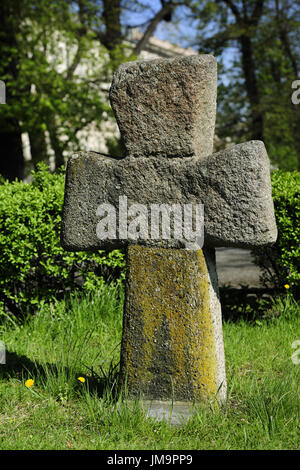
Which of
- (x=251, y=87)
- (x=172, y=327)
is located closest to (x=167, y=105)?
(x=172, y=327)

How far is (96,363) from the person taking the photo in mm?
4078

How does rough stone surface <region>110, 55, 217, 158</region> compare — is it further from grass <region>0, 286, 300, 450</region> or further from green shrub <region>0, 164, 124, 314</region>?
green shrub <region>0, 164, 124, 314</region>

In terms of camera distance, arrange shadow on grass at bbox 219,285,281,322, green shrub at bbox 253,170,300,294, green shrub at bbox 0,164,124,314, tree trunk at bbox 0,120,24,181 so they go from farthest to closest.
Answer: tree trunk at bbox 0,120,24,181 → shadow on grass at bbox 219,285,281,322 → green shrub at bbox 253,170,300,294 → green shrub at bbox 0,164,124,314

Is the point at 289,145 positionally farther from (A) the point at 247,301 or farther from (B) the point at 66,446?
(B) the point at 66,446

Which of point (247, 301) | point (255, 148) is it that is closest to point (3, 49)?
point (247, 301)

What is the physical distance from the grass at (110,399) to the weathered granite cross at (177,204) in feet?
0.70

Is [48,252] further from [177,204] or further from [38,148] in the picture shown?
[38,148]

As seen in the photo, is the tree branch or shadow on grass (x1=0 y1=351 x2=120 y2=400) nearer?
shadow on grass (x1=0 y1=351 x2=120 y2=400)

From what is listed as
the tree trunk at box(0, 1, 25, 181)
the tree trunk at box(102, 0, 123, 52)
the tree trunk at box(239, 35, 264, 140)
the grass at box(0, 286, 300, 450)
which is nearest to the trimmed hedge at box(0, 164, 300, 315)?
the grass at box(0, 286, 300, 450)

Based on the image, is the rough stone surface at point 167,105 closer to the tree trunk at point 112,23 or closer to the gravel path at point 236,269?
the gravel path at point 236,269

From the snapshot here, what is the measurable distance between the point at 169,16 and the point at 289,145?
5.70 meters

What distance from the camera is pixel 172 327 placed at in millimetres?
3098

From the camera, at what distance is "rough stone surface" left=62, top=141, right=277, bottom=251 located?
9.46 ft

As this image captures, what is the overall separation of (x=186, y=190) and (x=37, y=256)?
2.62 m
